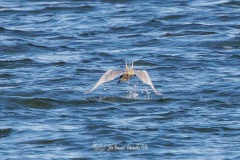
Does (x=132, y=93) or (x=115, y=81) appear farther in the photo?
(x=115, y=81)

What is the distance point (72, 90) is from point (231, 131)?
398 centimetres

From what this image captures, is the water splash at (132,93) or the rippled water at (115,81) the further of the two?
the water splash at (132,93)

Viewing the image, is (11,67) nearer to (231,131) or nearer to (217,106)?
(217,106)

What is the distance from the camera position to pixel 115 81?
765 inches

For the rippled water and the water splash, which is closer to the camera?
the rippled water

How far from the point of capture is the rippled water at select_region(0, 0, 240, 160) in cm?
1482

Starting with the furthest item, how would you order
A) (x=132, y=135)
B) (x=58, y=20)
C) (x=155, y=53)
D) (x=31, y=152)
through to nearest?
1. (x=58, y=20)
2. (x=155, y=53)
3. (x=132, y=135)
4. (x=31, y=152)

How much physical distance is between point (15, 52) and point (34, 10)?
4.99 metres

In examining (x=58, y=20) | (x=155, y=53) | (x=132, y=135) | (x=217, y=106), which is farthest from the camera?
(x=58, y=20)

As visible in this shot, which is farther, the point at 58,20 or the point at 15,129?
the point at 58,20

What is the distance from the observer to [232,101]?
1761 cm

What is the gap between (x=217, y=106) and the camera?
1733cm

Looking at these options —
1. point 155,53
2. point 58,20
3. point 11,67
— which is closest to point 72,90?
point 11,67

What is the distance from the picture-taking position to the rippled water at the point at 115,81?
48.6 ft
